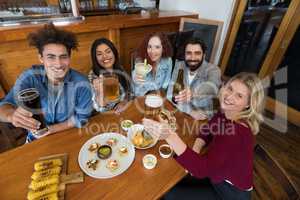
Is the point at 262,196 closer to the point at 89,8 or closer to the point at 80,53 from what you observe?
the point at 80,53

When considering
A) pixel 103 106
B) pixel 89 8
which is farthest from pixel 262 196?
pixel 89 8

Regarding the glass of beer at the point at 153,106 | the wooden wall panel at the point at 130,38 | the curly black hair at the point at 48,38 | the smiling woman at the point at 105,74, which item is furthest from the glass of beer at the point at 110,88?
the wooden wall panel at the point at 130,38

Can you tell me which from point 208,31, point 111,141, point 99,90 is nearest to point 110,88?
point 99,90

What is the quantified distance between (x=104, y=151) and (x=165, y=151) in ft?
1.08

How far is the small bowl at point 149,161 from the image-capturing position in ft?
2.89

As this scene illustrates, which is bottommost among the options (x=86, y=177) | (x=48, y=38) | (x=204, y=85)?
(x=86, y=177)

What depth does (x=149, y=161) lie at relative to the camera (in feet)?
2.95

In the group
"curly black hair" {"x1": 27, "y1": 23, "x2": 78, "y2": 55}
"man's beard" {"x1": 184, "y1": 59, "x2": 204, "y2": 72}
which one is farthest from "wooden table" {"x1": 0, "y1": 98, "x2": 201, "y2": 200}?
"man's beard" {"x1": 184, "y1": 59, "x2": 204, "y2": 72}

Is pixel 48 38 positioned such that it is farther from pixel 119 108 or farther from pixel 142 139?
pixel 142 139

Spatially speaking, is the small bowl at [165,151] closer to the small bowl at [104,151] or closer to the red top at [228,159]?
the red top at [228,159]

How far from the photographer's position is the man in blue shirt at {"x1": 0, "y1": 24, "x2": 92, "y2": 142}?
1119 millimetres

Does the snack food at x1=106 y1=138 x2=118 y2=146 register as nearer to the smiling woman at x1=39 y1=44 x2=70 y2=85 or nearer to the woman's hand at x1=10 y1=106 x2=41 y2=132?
the woman's hand at x1=10 y1=106 x2=41 y2=132

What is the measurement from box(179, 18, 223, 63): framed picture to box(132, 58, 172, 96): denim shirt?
0.99m

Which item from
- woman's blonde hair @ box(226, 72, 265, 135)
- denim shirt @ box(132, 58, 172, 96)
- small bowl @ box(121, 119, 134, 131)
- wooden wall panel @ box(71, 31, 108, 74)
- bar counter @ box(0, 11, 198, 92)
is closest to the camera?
woman's blonde hair @ box(226, 72, 265, 135)
